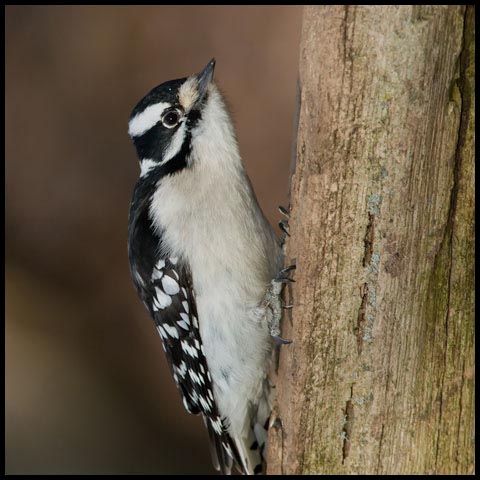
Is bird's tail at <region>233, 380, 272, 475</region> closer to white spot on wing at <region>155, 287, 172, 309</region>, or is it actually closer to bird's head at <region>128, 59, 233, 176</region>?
white spot on wing at <region>155, 287, 172, 309</region>

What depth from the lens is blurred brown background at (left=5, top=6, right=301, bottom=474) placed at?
6.00m

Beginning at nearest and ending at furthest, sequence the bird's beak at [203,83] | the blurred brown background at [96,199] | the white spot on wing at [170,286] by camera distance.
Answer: the white spot on wing at [170,286] → the bird's beak at [203,83] → the blurred brown background at [96,199]

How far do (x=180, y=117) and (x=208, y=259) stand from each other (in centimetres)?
78

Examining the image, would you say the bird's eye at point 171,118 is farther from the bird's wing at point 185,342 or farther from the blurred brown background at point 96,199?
the blurred brown background at point 96,199

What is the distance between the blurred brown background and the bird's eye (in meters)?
2.30

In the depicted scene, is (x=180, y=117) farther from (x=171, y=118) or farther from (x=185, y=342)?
(x=185, y=342)

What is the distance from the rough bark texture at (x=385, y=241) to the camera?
261cm

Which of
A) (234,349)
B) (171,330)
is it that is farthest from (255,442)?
(171,330)

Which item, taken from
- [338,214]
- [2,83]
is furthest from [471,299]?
[2,83]

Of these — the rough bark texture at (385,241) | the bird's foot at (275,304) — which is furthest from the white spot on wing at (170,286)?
the rough bark texture at (385,241)

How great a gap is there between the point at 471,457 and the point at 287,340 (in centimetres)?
90

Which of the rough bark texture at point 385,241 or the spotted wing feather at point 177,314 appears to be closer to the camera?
the rough bark texture at point 385,241

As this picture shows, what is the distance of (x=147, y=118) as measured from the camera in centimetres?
372

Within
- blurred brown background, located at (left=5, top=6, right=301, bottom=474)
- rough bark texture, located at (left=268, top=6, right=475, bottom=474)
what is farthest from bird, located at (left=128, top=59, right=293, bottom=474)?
blurred brown background, located at (left=5, top=6, right=301, bottom=474)
